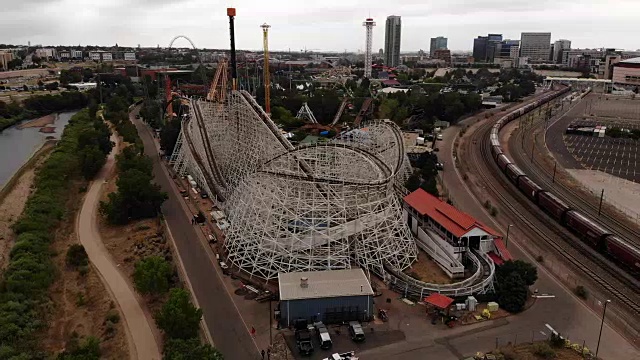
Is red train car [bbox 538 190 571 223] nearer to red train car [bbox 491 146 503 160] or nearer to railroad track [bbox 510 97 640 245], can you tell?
railroad track [bbox 510 97 640 245]

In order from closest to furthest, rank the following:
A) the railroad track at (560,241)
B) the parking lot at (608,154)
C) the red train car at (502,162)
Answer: the railroad track at (560,241)
the red train car at (502,162)
the parking lot at (608,154)

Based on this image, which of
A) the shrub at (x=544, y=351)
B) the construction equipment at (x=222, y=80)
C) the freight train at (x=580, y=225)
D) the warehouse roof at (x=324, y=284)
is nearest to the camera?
the shrub at (x=544, y=351)

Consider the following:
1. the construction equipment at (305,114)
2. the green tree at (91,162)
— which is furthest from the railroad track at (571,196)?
the green tree at (91,162)

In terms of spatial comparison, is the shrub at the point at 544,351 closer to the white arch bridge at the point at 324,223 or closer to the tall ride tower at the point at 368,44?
the white arch bridge at the point at 324,223

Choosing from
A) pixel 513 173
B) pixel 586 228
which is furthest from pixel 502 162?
pixel 586 228

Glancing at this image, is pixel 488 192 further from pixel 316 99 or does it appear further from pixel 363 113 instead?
pixel 316 99

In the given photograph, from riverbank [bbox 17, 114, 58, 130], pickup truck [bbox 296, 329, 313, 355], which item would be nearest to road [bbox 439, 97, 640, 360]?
pickup truck [bbox 296, 329, 313, 355]
